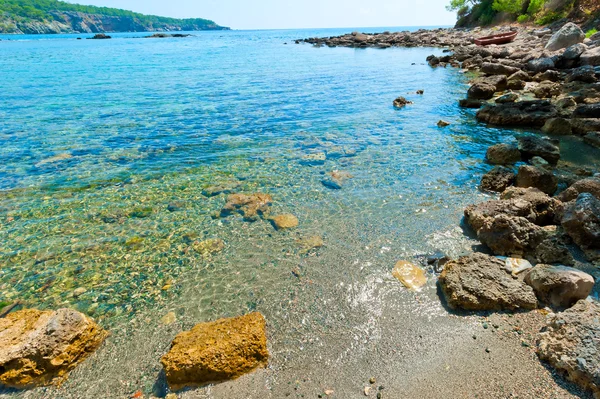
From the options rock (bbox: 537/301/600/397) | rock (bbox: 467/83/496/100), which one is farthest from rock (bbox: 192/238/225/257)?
rock (bbox: 467/83/496/100)

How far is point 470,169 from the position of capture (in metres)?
11.4

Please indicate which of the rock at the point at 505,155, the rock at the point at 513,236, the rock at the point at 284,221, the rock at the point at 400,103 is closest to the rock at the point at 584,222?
the rock at the point at 513,236

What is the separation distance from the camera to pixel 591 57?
78.8 feet

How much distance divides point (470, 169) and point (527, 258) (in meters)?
5.42

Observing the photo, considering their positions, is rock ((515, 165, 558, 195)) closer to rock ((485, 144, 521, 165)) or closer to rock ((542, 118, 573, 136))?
rock ((485, 144, 521, 165))

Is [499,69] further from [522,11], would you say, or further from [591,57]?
[522,11]

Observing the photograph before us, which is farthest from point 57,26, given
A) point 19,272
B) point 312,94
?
point 19,272

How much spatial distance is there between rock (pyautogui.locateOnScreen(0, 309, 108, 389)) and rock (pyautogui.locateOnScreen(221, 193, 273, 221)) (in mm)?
4351

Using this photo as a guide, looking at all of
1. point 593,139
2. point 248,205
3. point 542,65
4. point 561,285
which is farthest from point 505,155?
point 542,65

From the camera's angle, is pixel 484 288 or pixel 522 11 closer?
pixel 484 288

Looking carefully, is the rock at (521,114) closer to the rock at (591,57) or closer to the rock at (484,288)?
the rock at (484,288)

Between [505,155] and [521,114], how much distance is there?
619 cm

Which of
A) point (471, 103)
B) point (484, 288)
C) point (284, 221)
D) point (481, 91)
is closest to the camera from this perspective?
point (484, 288)

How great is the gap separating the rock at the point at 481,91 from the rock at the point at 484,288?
60.4 ft
